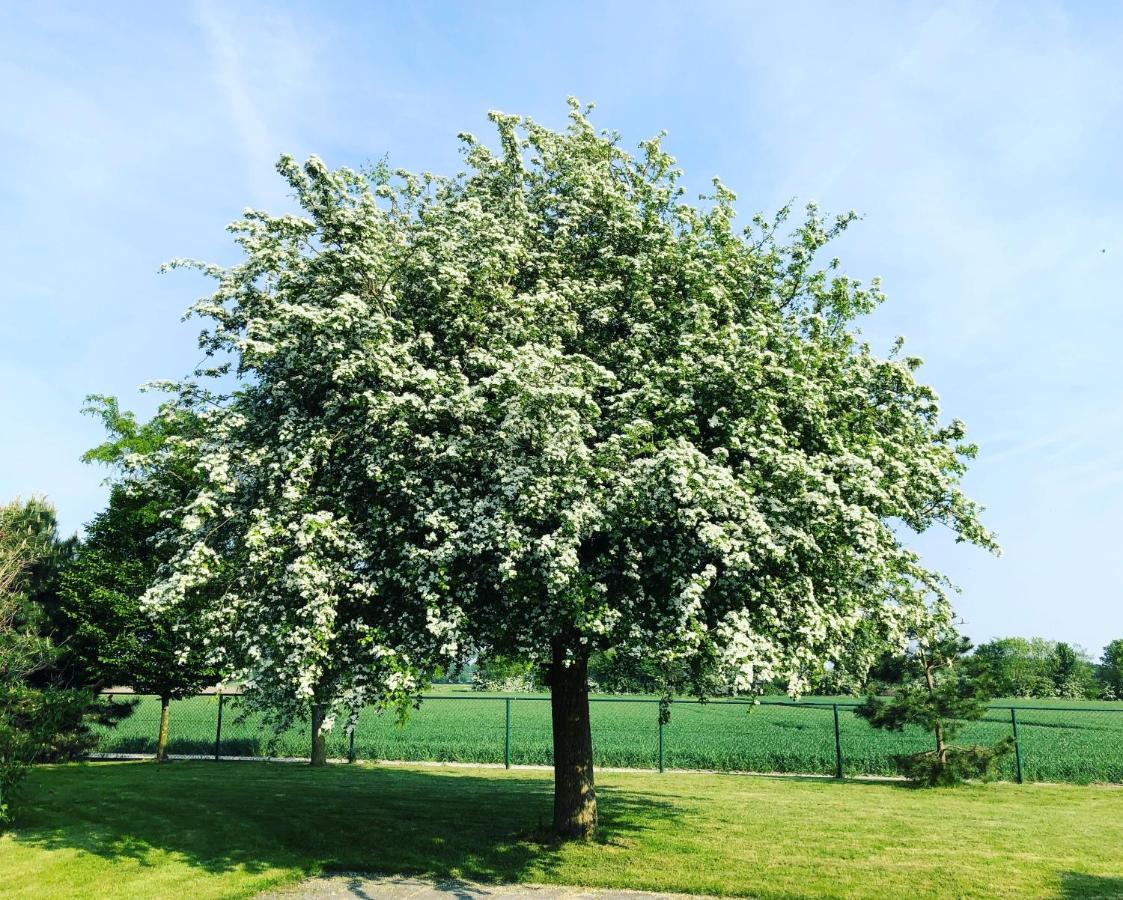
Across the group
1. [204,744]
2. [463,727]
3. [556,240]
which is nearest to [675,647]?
[556,240]

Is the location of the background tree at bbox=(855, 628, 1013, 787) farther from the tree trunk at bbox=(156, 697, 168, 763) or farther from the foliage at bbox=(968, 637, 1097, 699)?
the foliage at bbox=(968, 637, 1097, 699)

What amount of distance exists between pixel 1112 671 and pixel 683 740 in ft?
421

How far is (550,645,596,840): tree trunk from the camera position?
51.2ft

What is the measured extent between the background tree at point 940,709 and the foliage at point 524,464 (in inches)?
465

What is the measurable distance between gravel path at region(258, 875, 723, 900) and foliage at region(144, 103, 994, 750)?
2.98 metres

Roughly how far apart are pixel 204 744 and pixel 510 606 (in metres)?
29.3

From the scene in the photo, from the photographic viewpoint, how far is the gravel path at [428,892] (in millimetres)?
12219

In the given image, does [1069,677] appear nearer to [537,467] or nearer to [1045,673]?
[1045,673]

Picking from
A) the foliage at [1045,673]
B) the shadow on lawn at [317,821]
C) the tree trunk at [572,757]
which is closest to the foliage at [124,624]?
the shadow on lawn at [317,821]

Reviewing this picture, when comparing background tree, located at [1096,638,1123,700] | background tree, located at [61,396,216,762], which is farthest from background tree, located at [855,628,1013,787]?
background tree, located at [1096,638,1123,700]

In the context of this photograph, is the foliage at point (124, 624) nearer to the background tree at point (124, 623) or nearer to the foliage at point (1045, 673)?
the background tree at point (124, 623)

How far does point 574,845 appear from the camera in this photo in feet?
49.0

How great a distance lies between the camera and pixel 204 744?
35.7m

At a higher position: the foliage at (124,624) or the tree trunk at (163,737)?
the foliage at (124,624)
